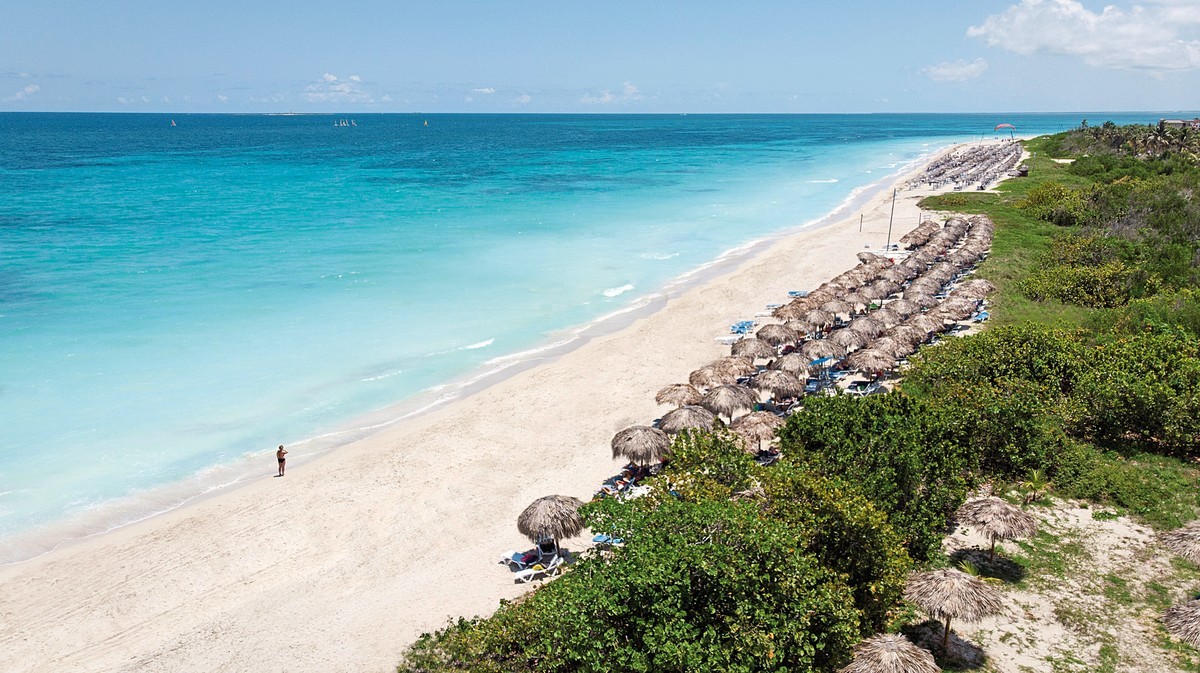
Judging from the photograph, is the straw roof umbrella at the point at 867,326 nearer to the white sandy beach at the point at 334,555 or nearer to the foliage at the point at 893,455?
the white sandy beach at the point at 334,555

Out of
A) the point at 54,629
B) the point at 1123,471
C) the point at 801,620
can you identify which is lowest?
the point at 54,629

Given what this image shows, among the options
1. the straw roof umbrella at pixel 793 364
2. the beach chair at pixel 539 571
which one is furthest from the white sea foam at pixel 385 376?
the straw roof umbrella at pixel 793 364

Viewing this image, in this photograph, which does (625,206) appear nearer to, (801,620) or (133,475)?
(133,475)

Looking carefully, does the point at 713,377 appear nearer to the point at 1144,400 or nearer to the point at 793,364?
the point at 793,364

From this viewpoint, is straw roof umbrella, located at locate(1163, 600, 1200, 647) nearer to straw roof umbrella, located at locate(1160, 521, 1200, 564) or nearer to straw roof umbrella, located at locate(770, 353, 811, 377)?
straw roof umbrella, located at locate(1160, 521, 1200, 564)

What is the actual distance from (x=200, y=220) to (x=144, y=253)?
1230 centimetres

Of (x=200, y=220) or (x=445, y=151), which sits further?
(x=445, y=151)

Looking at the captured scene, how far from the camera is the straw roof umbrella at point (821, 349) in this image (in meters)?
22.9

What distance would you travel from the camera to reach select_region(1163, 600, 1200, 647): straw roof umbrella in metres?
11.8

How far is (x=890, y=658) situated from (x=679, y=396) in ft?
34.7

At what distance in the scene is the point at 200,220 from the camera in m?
56.1

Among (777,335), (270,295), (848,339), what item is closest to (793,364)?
(777,335)

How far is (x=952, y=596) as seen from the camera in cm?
1153

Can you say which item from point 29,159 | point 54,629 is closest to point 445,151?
point 29,159
